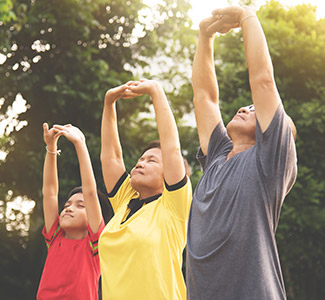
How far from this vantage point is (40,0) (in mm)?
11258

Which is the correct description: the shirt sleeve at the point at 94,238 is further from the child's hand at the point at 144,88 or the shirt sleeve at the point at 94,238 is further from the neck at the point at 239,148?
→ the neck at the point at 239,148

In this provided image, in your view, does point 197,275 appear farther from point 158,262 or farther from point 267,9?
point 267,9

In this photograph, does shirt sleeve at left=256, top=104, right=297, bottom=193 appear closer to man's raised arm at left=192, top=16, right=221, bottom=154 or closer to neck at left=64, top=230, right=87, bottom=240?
man's raised arm at left=192, top=16, right=221, bottom=154

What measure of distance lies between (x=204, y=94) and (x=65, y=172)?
835 cm

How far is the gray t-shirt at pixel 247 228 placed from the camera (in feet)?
6.68

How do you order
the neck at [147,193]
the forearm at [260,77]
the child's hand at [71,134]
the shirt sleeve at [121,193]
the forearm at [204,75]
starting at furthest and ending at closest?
1. the child's hand at [71,134]
2. the shirt sleeve at [121,193]
3. the neck at [147,193]
4. the forearm at [204,75]
5. the forearm at [260,77]

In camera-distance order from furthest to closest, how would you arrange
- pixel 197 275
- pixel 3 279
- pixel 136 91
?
1. pixel 3 279
2. pixel 136 91
3. pixel 197 275

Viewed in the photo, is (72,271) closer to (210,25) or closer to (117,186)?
(117,186)

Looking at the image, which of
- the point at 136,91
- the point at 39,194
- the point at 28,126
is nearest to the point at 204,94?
the point at 136,91

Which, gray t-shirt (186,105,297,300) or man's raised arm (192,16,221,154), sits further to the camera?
man's raised arm (192,16,221,154)

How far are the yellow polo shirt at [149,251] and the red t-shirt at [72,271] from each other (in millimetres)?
767

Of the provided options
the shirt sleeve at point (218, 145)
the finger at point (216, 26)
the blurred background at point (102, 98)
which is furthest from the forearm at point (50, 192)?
the blurred background at point (102, 98)

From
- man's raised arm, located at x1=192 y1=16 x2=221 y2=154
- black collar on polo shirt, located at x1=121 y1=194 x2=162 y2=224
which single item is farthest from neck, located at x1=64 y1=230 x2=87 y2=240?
man's raised arm, located at x1=192 y1=16 x2=221 y2=154

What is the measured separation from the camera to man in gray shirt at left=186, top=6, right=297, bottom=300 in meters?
2.04
